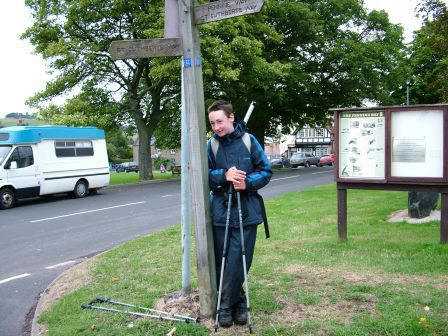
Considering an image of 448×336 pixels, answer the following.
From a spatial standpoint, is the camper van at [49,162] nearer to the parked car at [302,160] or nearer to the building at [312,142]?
the parked car at [302,160]

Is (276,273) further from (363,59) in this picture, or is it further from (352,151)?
(363,59)

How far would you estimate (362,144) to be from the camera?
723cm

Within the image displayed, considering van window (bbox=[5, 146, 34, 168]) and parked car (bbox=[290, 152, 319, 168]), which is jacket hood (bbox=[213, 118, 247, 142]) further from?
parked car (bbox=[290, 152, 319, 168])

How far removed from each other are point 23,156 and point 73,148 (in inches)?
84.6

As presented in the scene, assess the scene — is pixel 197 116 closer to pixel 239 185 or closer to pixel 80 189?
pixel 239 185

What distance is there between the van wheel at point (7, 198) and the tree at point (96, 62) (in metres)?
6.82

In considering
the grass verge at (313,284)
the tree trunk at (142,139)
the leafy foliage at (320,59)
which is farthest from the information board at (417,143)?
the tree trunk at (142,139)

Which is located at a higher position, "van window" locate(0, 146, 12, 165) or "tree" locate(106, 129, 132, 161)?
"van window" locate(0, 146, 12, 165)

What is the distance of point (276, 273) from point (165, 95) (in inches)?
903

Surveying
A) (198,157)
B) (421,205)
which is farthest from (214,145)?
(421,205)

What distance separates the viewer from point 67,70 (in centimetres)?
2555

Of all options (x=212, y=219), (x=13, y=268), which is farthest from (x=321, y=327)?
(x=13, y=268)

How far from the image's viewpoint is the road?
239 inches

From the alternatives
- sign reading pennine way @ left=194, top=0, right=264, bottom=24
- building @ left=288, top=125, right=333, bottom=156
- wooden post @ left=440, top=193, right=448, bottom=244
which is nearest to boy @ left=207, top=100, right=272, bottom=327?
sign reading pennine way @ left=194, top=0, right=264, bottom=24
